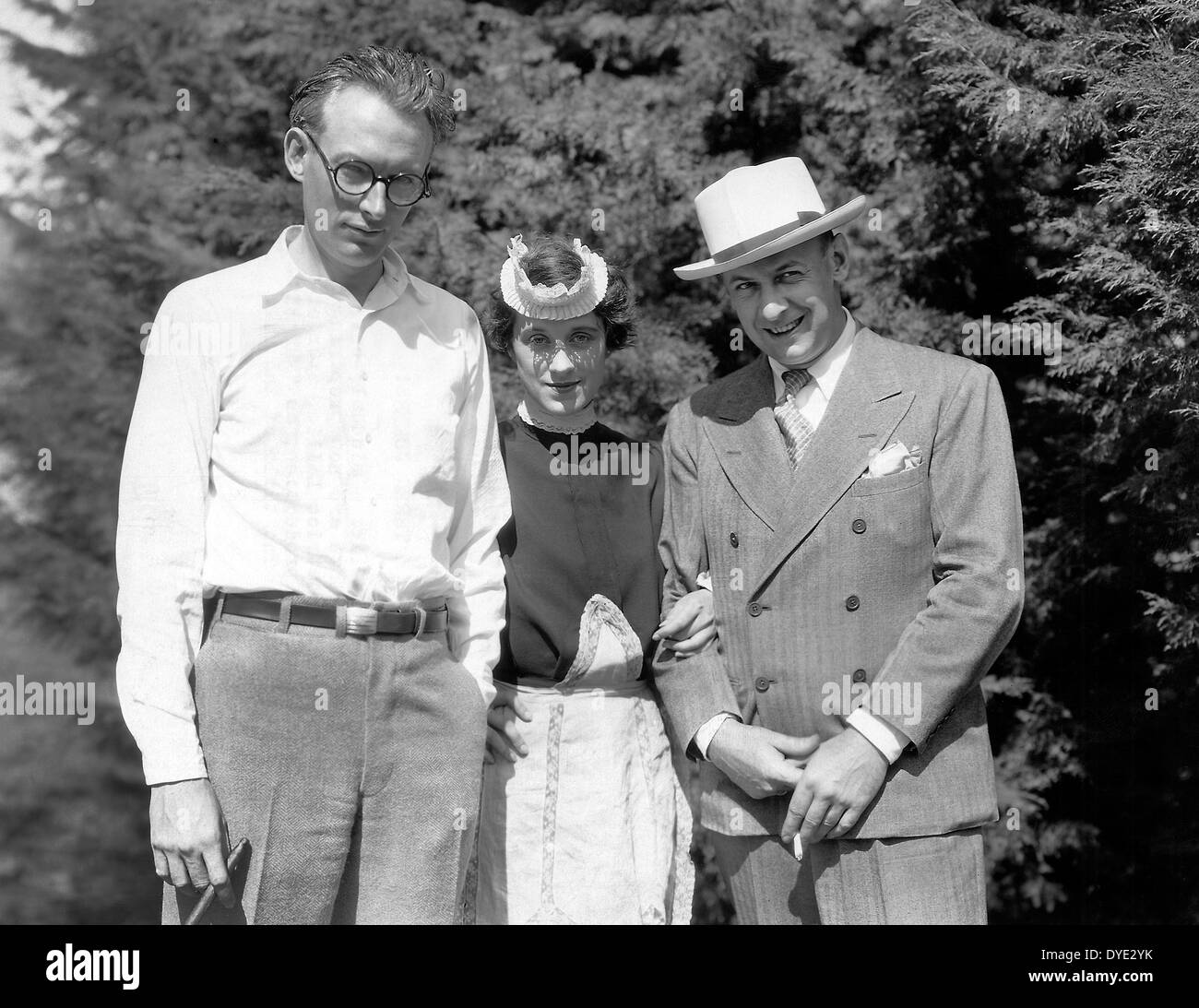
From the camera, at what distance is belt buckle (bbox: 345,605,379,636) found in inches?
101

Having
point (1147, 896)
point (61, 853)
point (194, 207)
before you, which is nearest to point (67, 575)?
point (61, 853)

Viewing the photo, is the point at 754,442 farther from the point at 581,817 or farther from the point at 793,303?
the point at 581,817

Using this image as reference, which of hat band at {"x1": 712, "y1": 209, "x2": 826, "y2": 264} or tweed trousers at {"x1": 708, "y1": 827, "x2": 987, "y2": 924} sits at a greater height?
hat band at {"x1": 712, "y1": 209, "x2": 826, "y2": 264}

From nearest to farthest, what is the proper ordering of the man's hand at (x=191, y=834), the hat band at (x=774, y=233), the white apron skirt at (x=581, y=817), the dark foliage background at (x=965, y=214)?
the man's hand at (x=191, y=834) → the hat band at (x=774, y=233) → the white apron skirt at (x=581, y=817) → the dark foliage background at (x=965, y=214)

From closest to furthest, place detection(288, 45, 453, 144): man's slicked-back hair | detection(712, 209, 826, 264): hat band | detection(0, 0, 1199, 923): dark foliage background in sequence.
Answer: detection(288, 45, 453, 144): man's slicked-back hair
detection(712, 209, 826, 264): hat band
detection(0, 0, 1199, 923): dark foliage background

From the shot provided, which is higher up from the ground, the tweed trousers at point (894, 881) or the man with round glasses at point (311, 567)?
the man with round glasses at point (311, 567)

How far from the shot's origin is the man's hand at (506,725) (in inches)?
121

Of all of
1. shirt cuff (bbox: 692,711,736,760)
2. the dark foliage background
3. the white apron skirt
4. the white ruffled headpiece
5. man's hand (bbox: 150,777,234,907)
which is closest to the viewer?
man's hand (bbox: 150,777,234,907)

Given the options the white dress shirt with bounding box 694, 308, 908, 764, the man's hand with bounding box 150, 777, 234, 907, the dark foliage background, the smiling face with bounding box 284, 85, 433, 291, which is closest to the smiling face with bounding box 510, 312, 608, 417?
the white dress shirt with bounding box 694, 308, 908, 764

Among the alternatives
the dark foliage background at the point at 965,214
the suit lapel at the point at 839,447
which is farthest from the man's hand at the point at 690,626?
the dark foliage background at the point at 965,214

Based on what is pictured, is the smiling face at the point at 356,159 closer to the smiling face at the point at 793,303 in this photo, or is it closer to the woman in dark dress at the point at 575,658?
the woman in dark dress at the point at 575,658

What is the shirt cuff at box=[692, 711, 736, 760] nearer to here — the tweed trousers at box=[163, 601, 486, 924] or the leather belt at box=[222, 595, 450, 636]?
the tweed trousers at box=[163, 601, 486, 924]

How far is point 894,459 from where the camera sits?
2.73m

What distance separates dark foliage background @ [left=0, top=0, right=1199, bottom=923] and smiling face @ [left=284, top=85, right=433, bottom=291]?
2183mm
